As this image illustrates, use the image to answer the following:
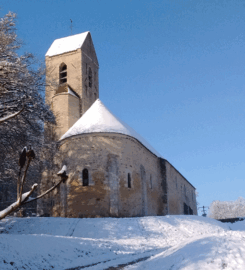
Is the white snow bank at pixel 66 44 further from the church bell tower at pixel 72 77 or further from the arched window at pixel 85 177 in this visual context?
the arched window at pixel 85 177

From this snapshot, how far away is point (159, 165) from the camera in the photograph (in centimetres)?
2750

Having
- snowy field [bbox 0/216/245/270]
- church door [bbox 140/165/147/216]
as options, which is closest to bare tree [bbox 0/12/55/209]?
snowy field [bbox 0/216/245/270]

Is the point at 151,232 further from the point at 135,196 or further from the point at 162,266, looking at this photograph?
the point at 162,266

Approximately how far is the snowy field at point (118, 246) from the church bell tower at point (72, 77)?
40.4 ft

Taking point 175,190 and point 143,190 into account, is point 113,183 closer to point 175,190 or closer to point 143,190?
point 143,190

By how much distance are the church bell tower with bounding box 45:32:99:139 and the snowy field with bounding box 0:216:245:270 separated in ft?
40.4

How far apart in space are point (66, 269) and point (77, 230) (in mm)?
7295

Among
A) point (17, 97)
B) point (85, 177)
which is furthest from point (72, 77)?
point (17, 97)

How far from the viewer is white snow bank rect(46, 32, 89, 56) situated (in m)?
31.2

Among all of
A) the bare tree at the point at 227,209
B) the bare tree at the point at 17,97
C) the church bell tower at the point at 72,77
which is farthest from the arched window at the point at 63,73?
the bare tree at the point at 227,209

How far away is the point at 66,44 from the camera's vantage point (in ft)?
105

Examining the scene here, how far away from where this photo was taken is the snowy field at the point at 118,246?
267 inches

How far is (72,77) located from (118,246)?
2114 cm

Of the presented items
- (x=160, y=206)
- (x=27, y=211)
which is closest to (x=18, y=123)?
(x=27, y=211)
